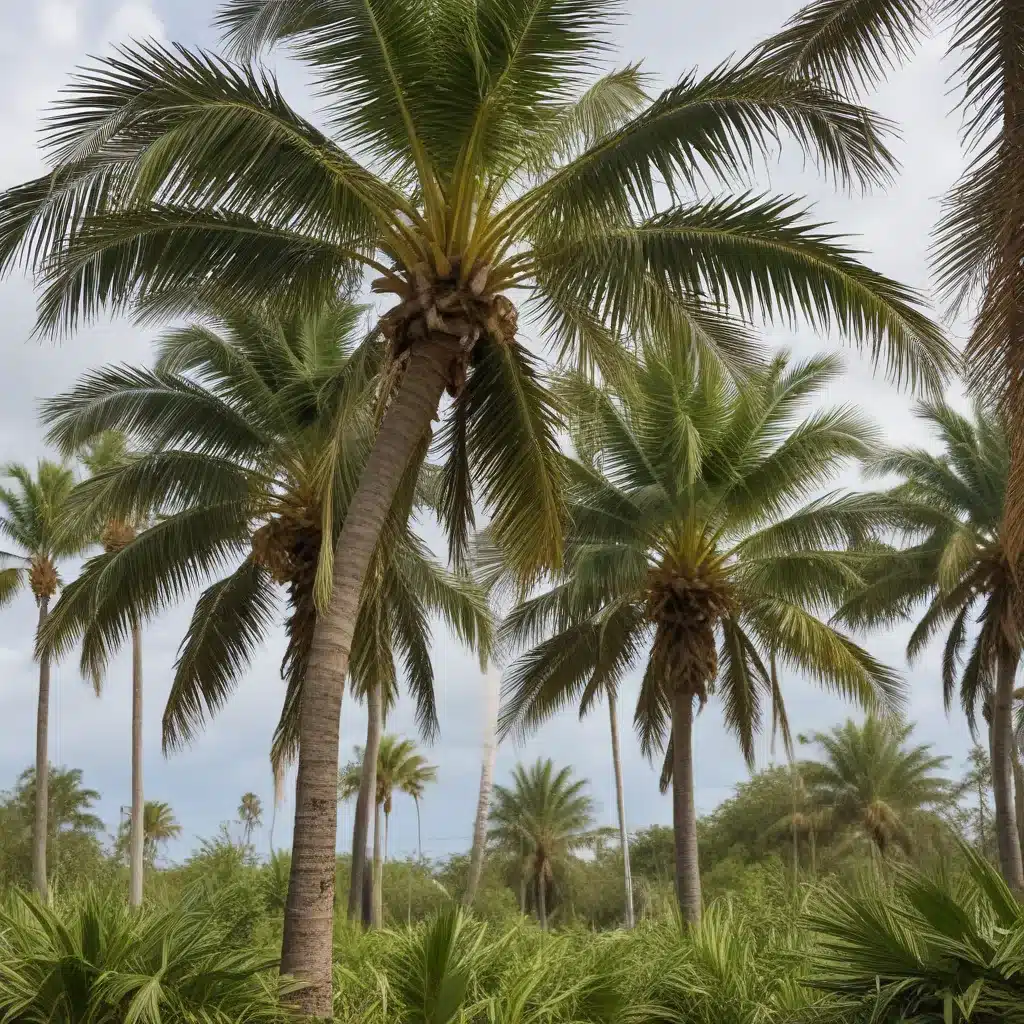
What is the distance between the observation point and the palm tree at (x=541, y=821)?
4541 centimetres

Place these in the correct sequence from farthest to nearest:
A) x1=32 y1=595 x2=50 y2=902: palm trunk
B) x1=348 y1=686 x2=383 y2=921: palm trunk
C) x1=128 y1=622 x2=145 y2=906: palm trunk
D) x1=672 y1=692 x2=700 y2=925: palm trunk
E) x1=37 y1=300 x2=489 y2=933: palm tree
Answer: x1=32 y1=595 x2=50 y2=902: palm trunk, x1=128 y1=622 x2=145 y2=906: palm trunk, x1=348 y1=686 x2=383 y2=921: palm trunk, x1=672 y1=692 x2=700 y2=925: palm trunk, x1=37 y1=300 x2=489 y2=933: palm tree

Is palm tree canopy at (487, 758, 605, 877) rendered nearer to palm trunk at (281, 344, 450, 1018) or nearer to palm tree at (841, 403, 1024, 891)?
palm tree at (841, 403, 1024, 891)

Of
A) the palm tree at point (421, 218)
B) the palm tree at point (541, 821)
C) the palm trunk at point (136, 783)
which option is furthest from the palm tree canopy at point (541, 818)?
the palm tree at point (421, 218)

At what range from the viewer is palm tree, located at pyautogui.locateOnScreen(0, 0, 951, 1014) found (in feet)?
26.7

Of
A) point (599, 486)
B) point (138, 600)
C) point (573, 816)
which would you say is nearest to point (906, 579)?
point (599, 486)

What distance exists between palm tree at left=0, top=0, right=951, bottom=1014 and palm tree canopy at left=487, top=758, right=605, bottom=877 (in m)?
37.3

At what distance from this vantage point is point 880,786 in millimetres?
37406

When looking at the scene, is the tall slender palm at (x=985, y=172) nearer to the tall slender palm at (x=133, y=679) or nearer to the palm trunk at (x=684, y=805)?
the palm trunk at (x=684, y=805)

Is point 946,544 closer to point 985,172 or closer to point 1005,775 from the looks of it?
point 1005,775

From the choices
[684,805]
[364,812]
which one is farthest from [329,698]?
[364,812]

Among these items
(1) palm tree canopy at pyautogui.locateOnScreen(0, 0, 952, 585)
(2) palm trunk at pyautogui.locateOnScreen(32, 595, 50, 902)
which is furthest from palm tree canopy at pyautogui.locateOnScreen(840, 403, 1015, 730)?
(2) palm trunk at pyautogui.locateOnScreen(32, 595, 50, 902)

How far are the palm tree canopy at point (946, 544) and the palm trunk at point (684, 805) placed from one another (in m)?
6.06

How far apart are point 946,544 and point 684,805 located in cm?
772

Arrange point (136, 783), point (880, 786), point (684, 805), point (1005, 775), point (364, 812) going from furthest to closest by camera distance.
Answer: point (880, 786)
point (136, 783)
point (1005, 775)
point (364, 812)
point (684, 805)
